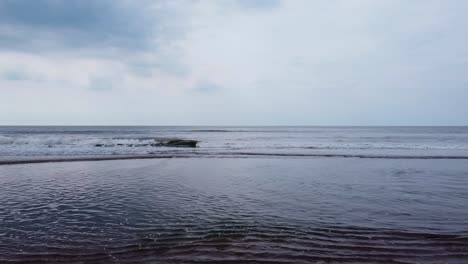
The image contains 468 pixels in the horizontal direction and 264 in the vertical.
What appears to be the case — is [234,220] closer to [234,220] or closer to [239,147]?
[234,220]

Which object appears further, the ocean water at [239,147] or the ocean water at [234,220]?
the ocean water at [239,147]

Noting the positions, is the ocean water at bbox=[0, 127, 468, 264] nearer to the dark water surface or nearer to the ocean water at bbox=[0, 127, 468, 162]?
the dark water surface

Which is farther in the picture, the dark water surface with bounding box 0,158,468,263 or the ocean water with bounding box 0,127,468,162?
the ocean water with bounding box 0,127,468,162

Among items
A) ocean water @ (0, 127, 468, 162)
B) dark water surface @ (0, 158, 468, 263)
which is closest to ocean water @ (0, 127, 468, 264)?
dark water surface @ (0, 158, 468, 263)

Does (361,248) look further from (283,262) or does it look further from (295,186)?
(295,186)

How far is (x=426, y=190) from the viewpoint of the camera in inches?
485

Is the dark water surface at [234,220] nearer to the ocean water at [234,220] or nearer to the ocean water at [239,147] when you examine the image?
the ocean water at [234,220]

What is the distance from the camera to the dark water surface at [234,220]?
19.9 ft

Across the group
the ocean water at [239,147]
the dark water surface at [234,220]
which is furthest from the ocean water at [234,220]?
the ocean water at [239,147]

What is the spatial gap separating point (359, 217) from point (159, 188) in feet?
24.9

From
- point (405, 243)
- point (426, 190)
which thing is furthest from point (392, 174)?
point (405, 243)

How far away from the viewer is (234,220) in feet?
27.2

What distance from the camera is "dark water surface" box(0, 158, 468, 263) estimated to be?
6055 mm

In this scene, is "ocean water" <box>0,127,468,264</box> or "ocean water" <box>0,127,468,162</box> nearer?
"ocean water" <box>0,127,468,264</box>
